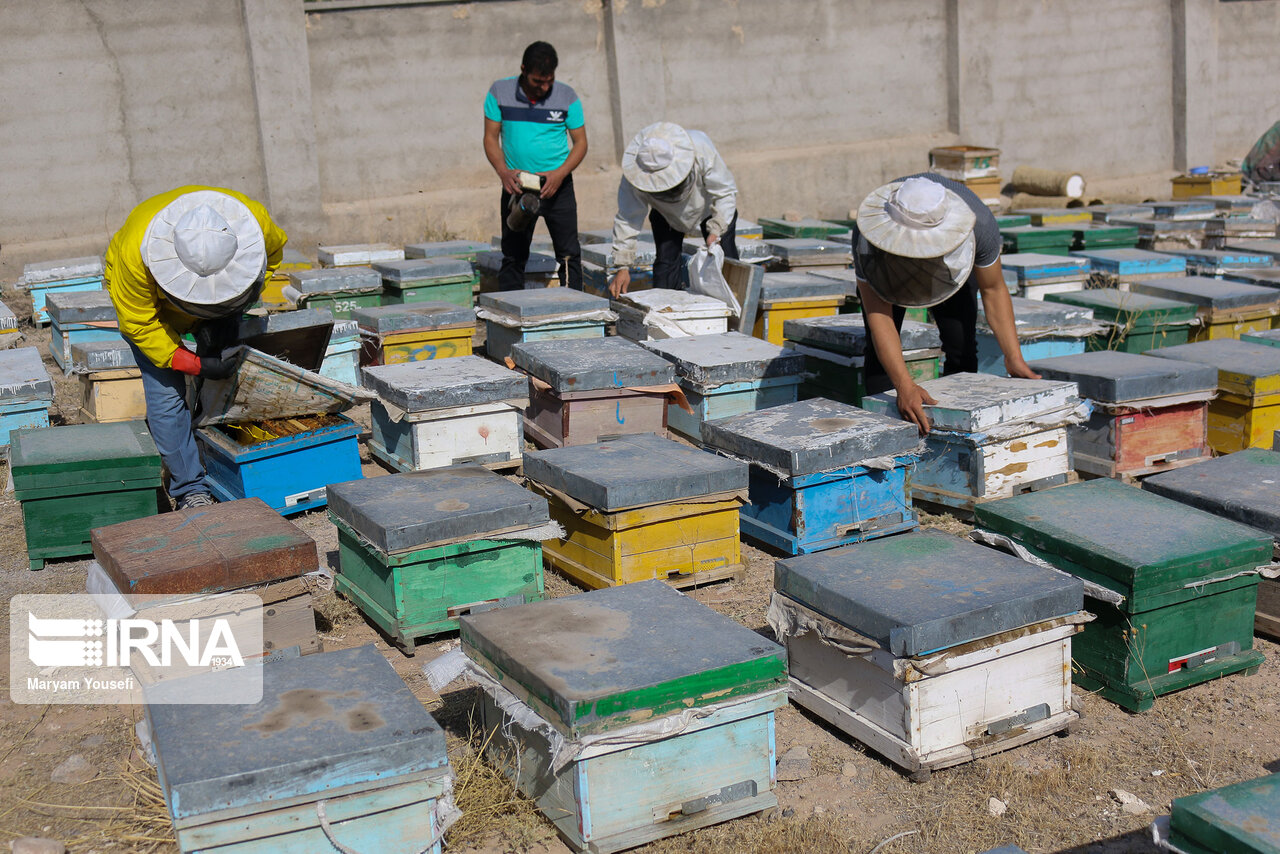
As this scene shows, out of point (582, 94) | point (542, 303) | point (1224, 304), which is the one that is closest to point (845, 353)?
point (542, 303)

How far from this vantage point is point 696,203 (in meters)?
7.21

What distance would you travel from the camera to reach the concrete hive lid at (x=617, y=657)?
2.83 m

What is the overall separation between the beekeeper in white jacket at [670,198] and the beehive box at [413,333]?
1.12 metres

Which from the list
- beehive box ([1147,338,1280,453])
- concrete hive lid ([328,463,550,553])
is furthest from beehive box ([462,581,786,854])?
beehive box ([1147,338,1280,453])

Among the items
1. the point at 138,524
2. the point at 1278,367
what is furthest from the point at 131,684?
the point at 1278,367

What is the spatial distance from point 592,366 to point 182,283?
1.90 m

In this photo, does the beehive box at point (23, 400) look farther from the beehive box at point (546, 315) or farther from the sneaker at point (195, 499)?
the beehive box at point (546, 315)

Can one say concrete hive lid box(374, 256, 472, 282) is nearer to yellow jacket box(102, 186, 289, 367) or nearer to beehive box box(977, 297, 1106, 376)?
yellow jacket box(102, 186, 289, 367)

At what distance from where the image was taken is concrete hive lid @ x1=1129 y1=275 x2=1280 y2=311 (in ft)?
22.0

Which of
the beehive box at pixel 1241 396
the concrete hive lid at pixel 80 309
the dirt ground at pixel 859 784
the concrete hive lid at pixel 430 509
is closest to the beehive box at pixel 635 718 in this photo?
the dirt ground at pixel 859 784

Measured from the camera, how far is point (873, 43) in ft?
45.8

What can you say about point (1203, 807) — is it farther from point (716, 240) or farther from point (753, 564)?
point (716, 240)

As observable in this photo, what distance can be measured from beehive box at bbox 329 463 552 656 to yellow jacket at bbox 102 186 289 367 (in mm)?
1243

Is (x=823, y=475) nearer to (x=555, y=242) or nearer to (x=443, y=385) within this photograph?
(x=443, y=385)
